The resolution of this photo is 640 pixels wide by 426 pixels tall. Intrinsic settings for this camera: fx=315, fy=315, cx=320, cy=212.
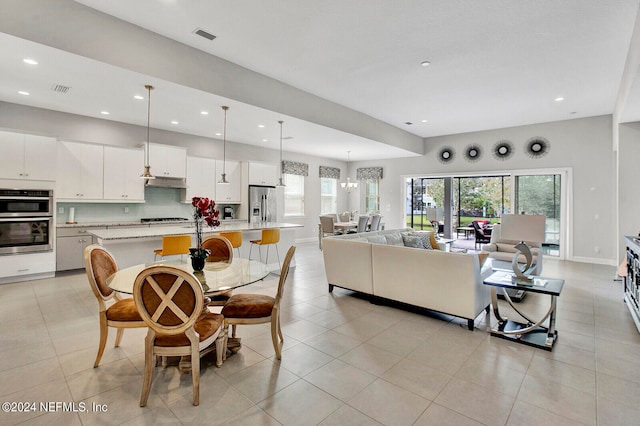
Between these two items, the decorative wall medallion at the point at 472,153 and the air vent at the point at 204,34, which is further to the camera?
the decorative wall medallion at the point at 472,153

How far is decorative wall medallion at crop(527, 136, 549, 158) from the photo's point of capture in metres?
7.28

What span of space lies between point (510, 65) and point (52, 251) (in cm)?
754

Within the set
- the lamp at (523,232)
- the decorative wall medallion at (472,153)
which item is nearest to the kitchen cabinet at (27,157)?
the lamp at (523,232)

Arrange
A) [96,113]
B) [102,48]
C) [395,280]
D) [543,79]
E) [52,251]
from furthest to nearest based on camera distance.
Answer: [96,113], [52,251], [543,79], [395,280], [102,48]

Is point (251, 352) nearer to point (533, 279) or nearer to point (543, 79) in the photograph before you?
point (533, 279)

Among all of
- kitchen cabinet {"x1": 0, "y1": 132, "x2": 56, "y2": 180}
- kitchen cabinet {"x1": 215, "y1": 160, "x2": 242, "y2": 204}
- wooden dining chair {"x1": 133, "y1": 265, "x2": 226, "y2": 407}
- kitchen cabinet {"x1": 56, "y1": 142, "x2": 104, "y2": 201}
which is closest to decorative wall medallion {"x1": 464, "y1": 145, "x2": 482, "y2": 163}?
kitchen cabinet {"x1": 215, "y1": 160, "x2": 242, "y2": 204}

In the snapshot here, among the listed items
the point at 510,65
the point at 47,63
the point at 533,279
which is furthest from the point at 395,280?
the point at 47,63

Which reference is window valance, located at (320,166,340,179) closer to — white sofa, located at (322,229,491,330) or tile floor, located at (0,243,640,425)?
white sofa, located at (322,229,491,330)

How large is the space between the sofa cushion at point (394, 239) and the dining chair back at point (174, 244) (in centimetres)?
283

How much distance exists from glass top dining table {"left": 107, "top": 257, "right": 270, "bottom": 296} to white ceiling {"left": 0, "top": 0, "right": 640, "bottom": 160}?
93.6 inches

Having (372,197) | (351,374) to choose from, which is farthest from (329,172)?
(351,374)

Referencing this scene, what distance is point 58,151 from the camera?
5.38m

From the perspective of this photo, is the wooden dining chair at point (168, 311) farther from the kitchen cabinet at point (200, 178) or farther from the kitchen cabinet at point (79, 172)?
the kitchen cabinet at point (200, 178)

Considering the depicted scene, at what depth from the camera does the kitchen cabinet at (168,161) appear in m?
6.34
